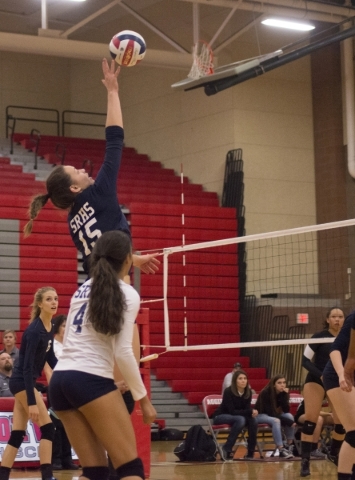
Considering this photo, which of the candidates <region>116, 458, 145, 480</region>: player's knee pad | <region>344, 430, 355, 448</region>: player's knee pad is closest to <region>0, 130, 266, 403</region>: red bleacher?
<region>344, 430, 355, 448</region>: player's knee pad

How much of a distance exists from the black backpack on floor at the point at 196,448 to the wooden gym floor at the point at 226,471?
154mm

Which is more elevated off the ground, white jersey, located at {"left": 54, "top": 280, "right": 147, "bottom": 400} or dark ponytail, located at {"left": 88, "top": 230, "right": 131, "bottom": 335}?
dark ponytail, located at {"left": 88, "top": 230, "right": 131, "bottom": 335}

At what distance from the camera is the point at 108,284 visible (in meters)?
4.20

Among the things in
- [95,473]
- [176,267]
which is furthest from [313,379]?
[176,267]

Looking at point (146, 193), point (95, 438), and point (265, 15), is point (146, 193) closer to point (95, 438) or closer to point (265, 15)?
point (265, 15)

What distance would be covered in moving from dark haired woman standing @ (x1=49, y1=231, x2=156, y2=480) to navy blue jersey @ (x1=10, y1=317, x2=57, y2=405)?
318cm

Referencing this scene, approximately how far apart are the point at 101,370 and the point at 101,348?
0.33 feet

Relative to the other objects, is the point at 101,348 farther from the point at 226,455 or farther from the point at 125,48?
the point at 226,455

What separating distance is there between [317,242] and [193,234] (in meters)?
2.47

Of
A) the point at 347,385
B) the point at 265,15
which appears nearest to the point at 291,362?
the point at 265,15

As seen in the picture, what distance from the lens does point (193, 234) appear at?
1817cm

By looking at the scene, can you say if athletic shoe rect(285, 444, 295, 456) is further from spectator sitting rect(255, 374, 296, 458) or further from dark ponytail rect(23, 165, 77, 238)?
dark ponytail rect(23, 165, 77, 238)

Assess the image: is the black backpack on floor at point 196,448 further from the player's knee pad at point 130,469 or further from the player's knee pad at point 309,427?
the player's knee pad at point 130,469

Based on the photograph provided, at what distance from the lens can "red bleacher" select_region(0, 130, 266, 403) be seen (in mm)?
16625
